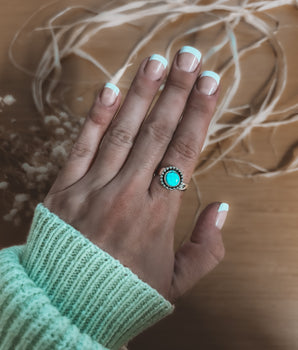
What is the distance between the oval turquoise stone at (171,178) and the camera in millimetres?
593

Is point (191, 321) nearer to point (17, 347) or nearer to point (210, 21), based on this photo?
point (17, 347)

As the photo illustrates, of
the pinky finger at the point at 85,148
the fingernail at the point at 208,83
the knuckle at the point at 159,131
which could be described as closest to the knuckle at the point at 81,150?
the pinky finger at the point at 85,148

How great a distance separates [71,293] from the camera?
1.66 feet

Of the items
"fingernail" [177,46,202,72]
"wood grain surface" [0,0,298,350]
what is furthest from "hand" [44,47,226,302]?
"wood grain surface" [0,0,298,350]

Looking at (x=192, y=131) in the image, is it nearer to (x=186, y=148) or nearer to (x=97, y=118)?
(x=186, y=148)

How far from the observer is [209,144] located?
72 centimetres

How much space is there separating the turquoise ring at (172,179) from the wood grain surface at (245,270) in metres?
0.12

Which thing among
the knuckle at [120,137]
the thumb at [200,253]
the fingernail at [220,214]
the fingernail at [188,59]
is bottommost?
the thumb at [200,253]

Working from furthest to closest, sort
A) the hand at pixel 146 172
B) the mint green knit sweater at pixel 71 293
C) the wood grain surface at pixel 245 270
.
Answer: the wood grain surface at pixel 245 270
the hand at pixel 146 172
the mint green knit sweater at pixel 71 293

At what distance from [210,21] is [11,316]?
0.66 m

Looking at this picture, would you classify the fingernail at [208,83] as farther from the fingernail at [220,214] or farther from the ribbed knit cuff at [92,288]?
the ribbed knit cuff at [92,288]

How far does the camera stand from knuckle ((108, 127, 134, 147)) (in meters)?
0.61

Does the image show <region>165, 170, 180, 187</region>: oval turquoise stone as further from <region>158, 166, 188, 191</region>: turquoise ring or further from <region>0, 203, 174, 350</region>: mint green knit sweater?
<region>0, 203, 174, 350</region>: mint green knit sweater

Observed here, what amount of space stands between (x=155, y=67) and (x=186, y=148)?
0.14 metres
